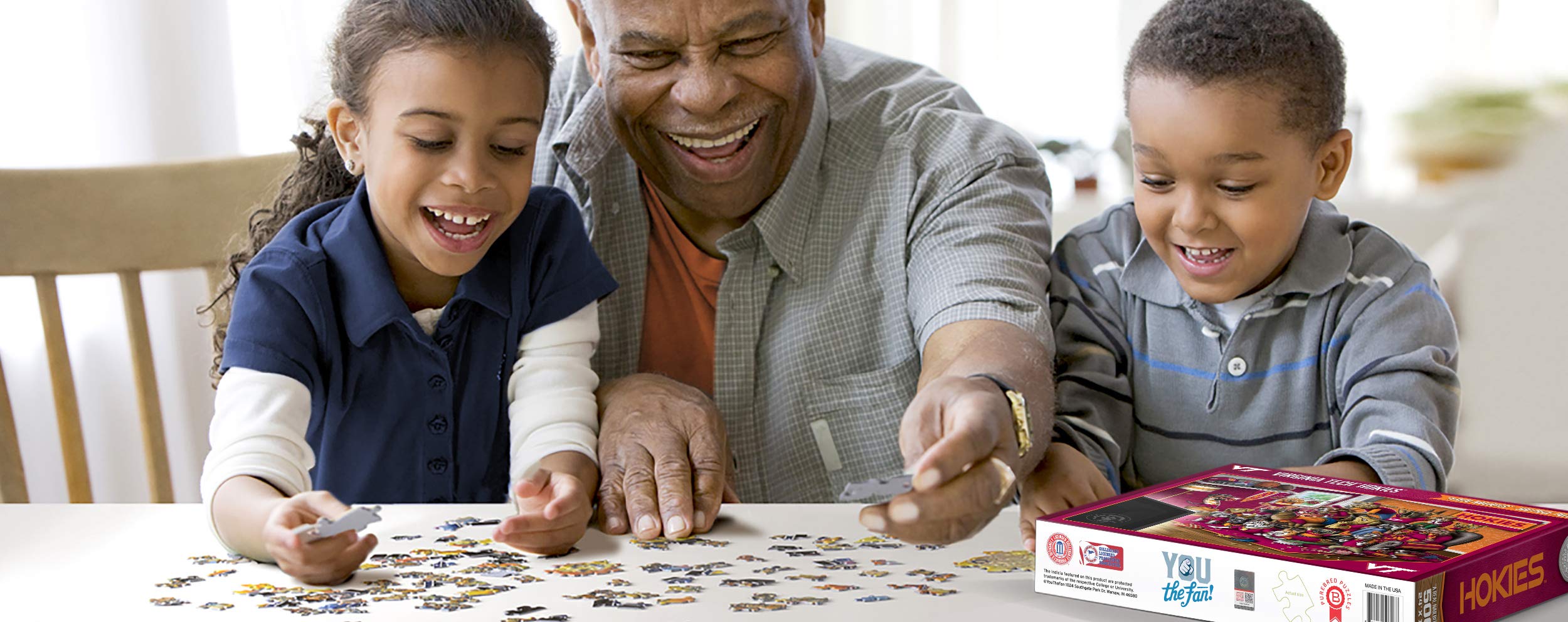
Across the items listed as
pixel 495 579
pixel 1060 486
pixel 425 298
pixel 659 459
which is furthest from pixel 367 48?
pixel 1060 486

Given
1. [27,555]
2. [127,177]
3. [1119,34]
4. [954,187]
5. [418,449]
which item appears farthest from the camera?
[1119,34]

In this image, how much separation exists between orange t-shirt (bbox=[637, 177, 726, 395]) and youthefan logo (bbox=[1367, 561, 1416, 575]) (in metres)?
1.09

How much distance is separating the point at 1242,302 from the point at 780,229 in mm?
608

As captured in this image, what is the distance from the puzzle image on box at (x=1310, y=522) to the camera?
98cm

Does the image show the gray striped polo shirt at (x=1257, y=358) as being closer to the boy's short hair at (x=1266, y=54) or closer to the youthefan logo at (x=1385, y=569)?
the boy's short hair at (x=1266, y=54)

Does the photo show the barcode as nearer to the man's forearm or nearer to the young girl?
the man's forearm

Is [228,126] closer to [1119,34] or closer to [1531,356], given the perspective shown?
[1119,34]

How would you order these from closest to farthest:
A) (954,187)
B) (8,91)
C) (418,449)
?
(418,449), (954,187), (8,91)

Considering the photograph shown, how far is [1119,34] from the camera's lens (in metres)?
3.87

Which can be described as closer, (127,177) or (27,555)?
(27,555)

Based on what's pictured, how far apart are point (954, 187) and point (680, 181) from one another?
37cm

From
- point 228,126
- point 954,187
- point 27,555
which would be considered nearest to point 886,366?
point 954,187

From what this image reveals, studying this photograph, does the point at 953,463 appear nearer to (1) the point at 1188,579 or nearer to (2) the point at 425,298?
(1) the point at 1188,579

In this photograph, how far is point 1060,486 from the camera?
1.33m
